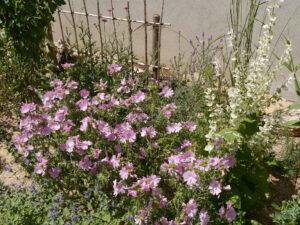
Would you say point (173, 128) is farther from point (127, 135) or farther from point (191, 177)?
point (191, 177)

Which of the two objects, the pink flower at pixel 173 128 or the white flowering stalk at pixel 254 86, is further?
the pink flower at pixel 173 128

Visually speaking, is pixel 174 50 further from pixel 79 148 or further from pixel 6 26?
pixel 79 148

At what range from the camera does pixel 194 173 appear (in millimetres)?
1735

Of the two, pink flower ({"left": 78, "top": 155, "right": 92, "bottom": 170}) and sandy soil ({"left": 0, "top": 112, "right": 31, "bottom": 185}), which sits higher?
pink flower ({"left": 78, "top": 155, "right": 92, "bottom": 170})

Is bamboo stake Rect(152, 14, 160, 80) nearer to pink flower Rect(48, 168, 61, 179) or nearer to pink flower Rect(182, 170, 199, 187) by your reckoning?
pink flower Rect(48, 168, 61, 179)

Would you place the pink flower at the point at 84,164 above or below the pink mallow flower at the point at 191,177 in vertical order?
below

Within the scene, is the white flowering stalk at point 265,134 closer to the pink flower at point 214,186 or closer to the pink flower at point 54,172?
the pink flower at point 214,186

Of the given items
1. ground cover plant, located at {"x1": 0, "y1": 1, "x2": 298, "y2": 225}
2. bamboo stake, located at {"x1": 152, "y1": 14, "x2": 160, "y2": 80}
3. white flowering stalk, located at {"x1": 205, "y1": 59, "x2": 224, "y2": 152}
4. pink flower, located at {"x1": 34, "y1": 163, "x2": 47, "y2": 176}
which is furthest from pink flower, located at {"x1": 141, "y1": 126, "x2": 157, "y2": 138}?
bamboo stake, located at {"x1": 152, "y1": 14, "x2": 160, "y2": 80}

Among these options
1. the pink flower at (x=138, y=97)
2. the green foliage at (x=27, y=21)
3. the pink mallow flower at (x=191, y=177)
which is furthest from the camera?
the green foliage at (x=27, y=21)

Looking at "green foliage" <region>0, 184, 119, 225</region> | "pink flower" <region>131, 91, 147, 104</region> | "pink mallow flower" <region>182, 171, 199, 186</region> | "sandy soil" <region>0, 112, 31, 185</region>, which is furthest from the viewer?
"sandy soil" <region>0, 112, 31, 185</region>

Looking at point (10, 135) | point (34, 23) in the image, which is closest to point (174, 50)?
point (34, 23)

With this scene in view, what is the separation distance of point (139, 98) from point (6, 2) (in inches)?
69.9

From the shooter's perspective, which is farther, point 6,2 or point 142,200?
point 6,2

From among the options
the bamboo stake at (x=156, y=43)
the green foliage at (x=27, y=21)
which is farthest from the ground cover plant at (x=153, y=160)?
the bamboo stake at (x=156, y=43)
